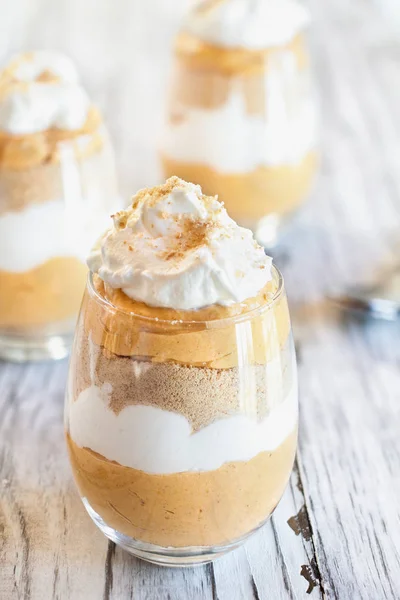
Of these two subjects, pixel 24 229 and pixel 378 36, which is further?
pixel 378 36

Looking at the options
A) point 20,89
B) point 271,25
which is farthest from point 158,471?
point 271,25

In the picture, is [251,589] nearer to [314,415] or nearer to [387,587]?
[387,587]

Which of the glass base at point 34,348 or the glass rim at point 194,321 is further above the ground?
the glass rim at point 194,321

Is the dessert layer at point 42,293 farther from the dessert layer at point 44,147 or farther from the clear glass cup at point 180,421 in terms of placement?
the clear glass cup at point 180,421

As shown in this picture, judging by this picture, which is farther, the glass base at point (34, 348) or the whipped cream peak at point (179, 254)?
the glass base at point (34, 348)

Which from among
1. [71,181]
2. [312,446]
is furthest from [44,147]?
[312,446]

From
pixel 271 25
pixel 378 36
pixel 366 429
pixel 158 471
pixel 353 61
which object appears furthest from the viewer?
pixel 378 36

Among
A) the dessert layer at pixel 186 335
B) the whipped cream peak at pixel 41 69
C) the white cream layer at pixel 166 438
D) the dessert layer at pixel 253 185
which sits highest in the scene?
the whipped cream peak at pixel 41 69

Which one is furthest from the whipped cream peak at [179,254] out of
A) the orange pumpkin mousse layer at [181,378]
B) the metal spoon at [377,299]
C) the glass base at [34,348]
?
the metal spoon at [377,299]
